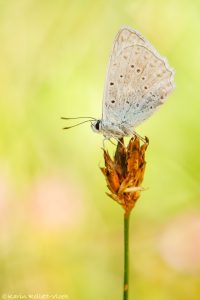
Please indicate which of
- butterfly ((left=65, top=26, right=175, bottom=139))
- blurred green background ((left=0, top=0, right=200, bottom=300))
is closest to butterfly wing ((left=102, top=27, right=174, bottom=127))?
butterfly ((left=65, top=26, right=175, bottom=139))

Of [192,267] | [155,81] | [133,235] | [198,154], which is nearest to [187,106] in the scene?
[198,154]

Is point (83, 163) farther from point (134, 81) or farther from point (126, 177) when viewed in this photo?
point (126, 177)

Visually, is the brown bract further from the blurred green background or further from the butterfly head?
the blurred green background

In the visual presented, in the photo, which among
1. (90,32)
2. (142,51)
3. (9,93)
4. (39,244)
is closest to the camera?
(142,51)

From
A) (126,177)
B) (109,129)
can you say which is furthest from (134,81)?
(126,177)

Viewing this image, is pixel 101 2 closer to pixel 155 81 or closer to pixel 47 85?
pixel 47 85

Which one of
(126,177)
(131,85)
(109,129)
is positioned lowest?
(126,177)

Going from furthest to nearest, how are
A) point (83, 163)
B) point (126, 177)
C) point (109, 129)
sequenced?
point (83, 163) → point (109, 129) → point (126, 177)
